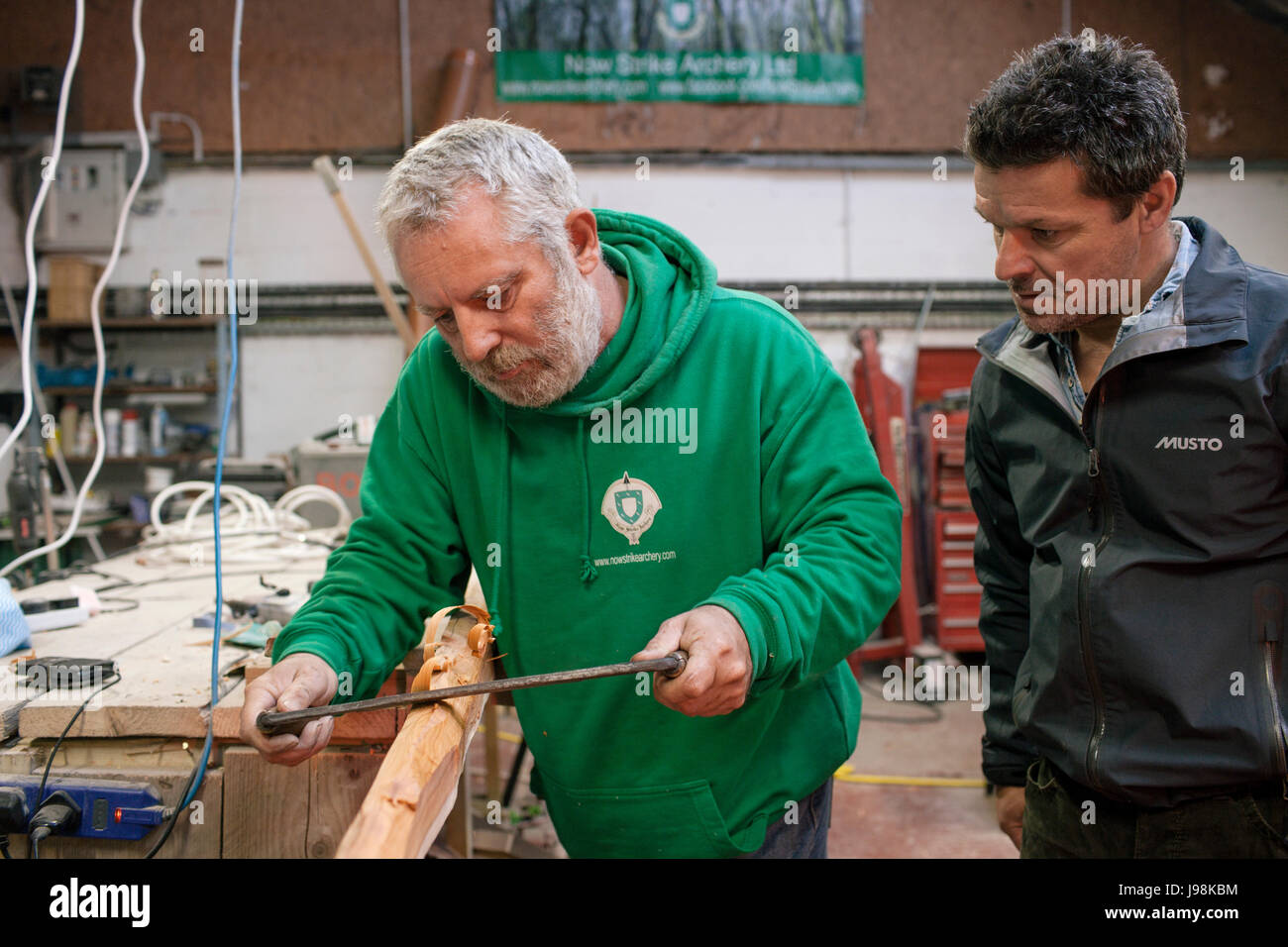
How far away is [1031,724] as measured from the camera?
4.37 ft

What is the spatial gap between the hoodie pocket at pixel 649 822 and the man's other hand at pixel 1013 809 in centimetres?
53

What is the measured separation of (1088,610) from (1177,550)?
0.14 metres

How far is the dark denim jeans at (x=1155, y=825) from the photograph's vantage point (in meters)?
1.18

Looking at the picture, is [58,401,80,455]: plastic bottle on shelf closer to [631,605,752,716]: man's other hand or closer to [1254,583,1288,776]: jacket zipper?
[631,605,752,716]: man's other hand

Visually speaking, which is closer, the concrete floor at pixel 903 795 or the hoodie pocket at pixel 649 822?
the hoodie pocket at pixel 649 822

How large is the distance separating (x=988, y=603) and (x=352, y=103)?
5.56m

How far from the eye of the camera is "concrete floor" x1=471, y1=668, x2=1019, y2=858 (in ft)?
10.8

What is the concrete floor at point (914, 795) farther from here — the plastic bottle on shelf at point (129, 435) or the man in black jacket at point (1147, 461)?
the plastic bottle on shelf at point (129, 435)

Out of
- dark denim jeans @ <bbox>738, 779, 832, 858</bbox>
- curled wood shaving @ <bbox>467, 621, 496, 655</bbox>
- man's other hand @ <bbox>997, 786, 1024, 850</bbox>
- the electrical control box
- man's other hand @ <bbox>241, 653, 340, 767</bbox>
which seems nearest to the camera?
man's other hand @ <bbox>241, 653, 340, 767</bbox>

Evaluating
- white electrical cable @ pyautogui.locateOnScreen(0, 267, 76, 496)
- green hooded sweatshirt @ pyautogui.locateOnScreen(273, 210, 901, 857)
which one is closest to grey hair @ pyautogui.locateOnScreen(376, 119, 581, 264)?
green hooded sweatshirt @ pyautogui.locateOnScreen(273, 210, 901, 857)

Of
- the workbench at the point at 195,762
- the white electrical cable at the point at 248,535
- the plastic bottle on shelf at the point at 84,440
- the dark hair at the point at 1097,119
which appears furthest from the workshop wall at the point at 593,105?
the workbench at the point at 195,762

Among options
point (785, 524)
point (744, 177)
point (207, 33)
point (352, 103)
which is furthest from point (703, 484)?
point (207, 33)

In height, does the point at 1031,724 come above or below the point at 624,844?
above

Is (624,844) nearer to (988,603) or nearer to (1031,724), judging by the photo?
(1031,724)
